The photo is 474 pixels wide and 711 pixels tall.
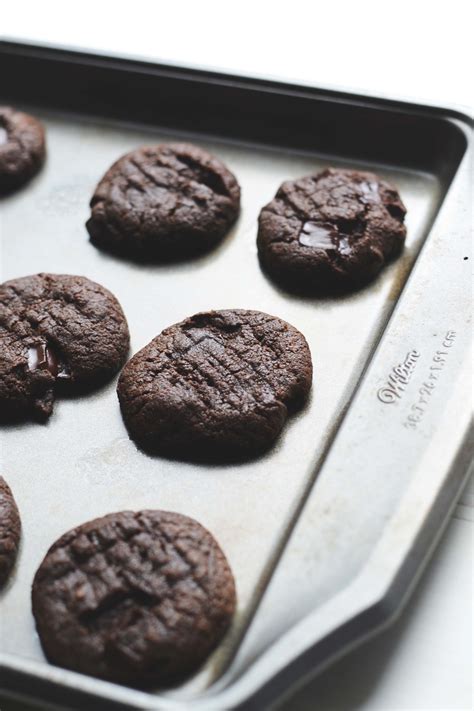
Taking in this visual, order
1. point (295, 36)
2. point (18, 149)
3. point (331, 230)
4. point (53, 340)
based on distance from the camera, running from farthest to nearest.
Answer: point (295, 36), point (18, 149), point (331, 230), point (53, 340)

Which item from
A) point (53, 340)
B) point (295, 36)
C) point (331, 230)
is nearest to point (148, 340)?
point (53, 340)

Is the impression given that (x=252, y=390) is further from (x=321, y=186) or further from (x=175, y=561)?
(x=321, y=186)

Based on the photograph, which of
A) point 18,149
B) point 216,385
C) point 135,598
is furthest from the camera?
point 18,149

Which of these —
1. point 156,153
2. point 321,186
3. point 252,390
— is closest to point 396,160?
point 321,186

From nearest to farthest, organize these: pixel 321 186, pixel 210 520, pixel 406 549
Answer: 1. pixel 406 549
2. pixel 210 520
3. pixel 321 186

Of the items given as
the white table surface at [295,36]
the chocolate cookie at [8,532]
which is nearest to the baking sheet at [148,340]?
the chocolate cookie at [8,532]

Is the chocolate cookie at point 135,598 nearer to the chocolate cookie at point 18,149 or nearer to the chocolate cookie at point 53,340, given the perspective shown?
the chocolate cookie at point 53,340

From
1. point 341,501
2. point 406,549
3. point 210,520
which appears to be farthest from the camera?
point 210,520

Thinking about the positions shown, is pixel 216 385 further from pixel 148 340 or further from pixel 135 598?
pixel 135 598
